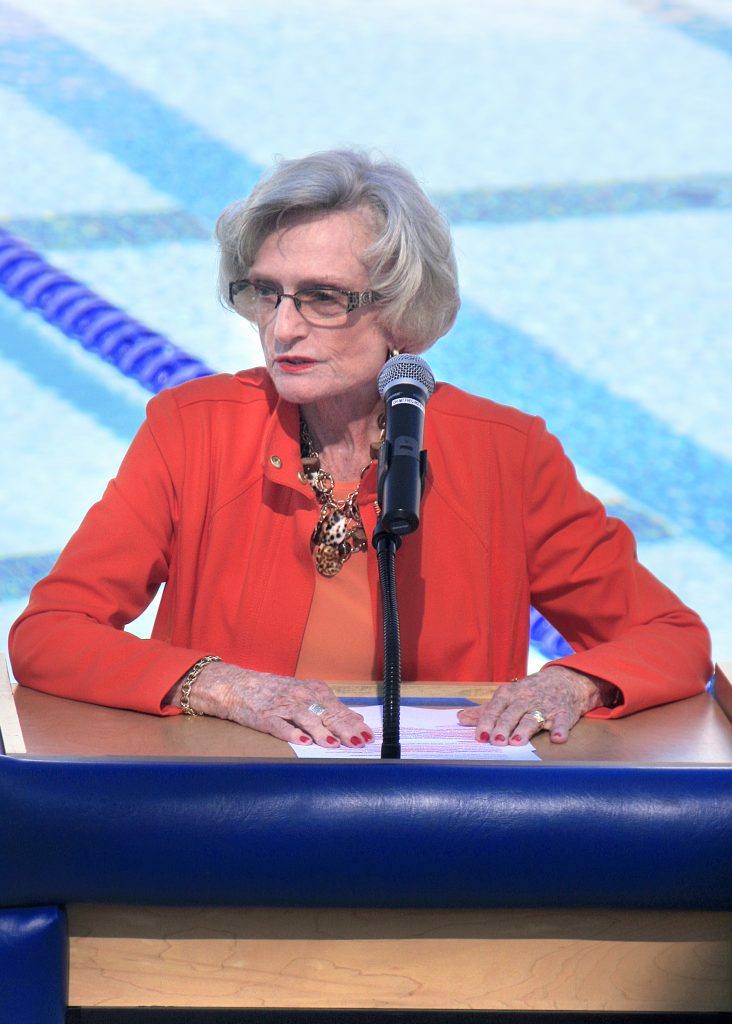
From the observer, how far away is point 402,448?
155 centimetres

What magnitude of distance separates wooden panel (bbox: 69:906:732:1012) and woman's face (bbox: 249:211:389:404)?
3.18 feet

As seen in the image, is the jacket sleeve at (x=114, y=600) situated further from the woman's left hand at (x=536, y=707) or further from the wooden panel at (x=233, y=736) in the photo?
the woman's left hand at (x=536, y=707)

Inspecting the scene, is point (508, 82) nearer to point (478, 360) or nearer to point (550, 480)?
point (478, 360)

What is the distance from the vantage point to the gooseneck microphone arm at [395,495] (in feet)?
4.59

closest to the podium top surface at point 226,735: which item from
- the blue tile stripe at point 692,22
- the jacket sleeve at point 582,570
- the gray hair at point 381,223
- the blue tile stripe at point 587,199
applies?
the jacket sleeve at point 582,570

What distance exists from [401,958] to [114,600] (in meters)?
0.83

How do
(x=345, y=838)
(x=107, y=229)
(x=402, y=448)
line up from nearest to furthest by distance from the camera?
(x=345, y=838)
(x=402, y=448)
(x=107, y=229)

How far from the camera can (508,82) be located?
936cm

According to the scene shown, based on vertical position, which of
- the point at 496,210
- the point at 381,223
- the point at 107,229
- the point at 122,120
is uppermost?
the point at 122,120

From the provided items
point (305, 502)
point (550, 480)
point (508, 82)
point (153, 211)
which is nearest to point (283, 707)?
point (305, 502)

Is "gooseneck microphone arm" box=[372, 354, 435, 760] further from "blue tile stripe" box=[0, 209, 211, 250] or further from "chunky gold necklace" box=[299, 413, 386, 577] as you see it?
"blue tile stripe" box=[0, 209, 211, 250]

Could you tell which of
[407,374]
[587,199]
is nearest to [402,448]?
[407,374]

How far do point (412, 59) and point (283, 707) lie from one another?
8.51 metres

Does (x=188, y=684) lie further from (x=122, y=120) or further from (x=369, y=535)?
(x=122, y=120)
